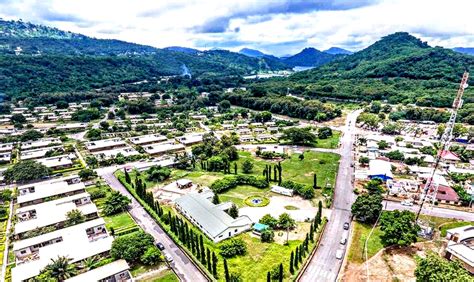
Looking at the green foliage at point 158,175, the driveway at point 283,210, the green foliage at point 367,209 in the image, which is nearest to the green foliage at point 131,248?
the driveway at point 283,210

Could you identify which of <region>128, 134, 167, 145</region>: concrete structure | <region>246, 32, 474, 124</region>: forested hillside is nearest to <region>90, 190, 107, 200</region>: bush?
<region>128, 134, 167, 145</region>: concrete structure

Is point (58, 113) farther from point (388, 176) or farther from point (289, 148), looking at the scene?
point (388, 176)

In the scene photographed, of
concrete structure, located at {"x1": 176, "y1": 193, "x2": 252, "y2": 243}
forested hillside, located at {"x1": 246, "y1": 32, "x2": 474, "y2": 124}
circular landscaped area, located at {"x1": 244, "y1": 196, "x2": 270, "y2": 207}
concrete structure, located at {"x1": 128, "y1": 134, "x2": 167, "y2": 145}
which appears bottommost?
circular landscaped area, located at {"x1": 244, "y1": 196, "x2": 270, "y2": 207}

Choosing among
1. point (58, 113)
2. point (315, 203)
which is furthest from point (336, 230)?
point (58, 113)

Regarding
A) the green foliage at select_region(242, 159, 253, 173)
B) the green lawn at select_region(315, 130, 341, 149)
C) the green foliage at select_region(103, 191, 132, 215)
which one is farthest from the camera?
the green lawn at select_region(315, 130, 341, 149)

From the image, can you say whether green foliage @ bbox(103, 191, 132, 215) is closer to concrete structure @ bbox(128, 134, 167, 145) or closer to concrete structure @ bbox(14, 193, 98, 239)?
concrete structure @ bbox(14, 193, 98, 239)

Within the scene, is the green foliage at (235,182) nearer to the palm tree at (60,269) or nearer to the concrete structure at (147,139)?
the palm tree at (60,269)

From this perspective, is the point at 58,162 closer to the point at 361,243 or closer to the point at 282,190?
the point at 282,190
